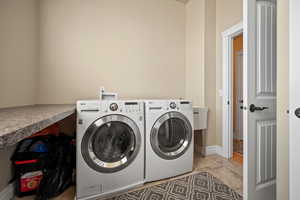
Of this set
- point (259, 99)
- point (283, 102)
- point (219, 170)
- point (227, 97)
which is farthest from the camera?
point (227, 97)

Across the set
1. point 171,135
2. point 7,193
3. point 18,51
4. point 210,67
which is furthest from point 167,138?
point 18,51

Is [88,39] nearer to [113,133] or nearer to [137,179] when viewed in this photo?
[113,133]

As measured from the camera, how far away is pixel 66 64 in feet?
6.56

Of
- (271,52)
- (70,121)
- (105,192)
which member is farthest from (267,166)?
(70,121)

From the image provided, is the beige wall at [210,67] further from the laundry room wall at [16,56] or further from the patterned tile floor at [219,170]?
the laundry room wall at [16,56]

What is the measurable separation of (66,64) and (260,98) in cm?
239

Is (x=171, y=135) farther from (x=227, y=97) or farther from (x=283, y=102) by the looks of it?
(x=227, y=97)

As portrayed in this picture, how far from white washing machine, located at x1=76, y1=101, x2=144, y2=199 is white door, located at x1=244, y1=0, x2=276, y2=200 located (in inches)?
37.5

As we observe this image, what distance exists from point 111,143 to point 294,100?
1446 mm

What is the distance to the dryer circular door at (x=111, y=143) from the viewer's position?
49.6 inches

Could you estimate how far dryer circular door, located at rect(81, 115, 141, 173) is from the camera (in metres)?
1.26

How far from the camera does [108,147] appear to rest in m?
1.38

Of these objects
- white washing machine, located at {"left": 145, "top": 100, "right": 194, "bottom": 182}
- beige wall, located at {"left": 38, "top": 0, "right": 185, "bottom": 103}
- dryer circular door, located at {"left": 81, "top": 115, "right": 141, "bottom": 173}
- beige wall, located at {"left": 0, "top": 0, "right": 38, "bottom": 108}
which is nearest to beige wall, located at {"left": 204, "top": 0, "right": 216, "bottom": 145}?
beige wall, located at {"left": 38, "top": 0, "right": 185, "bottom": 103}

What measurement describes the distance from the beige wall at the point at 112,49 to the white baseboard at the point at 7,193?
1.05 metres
